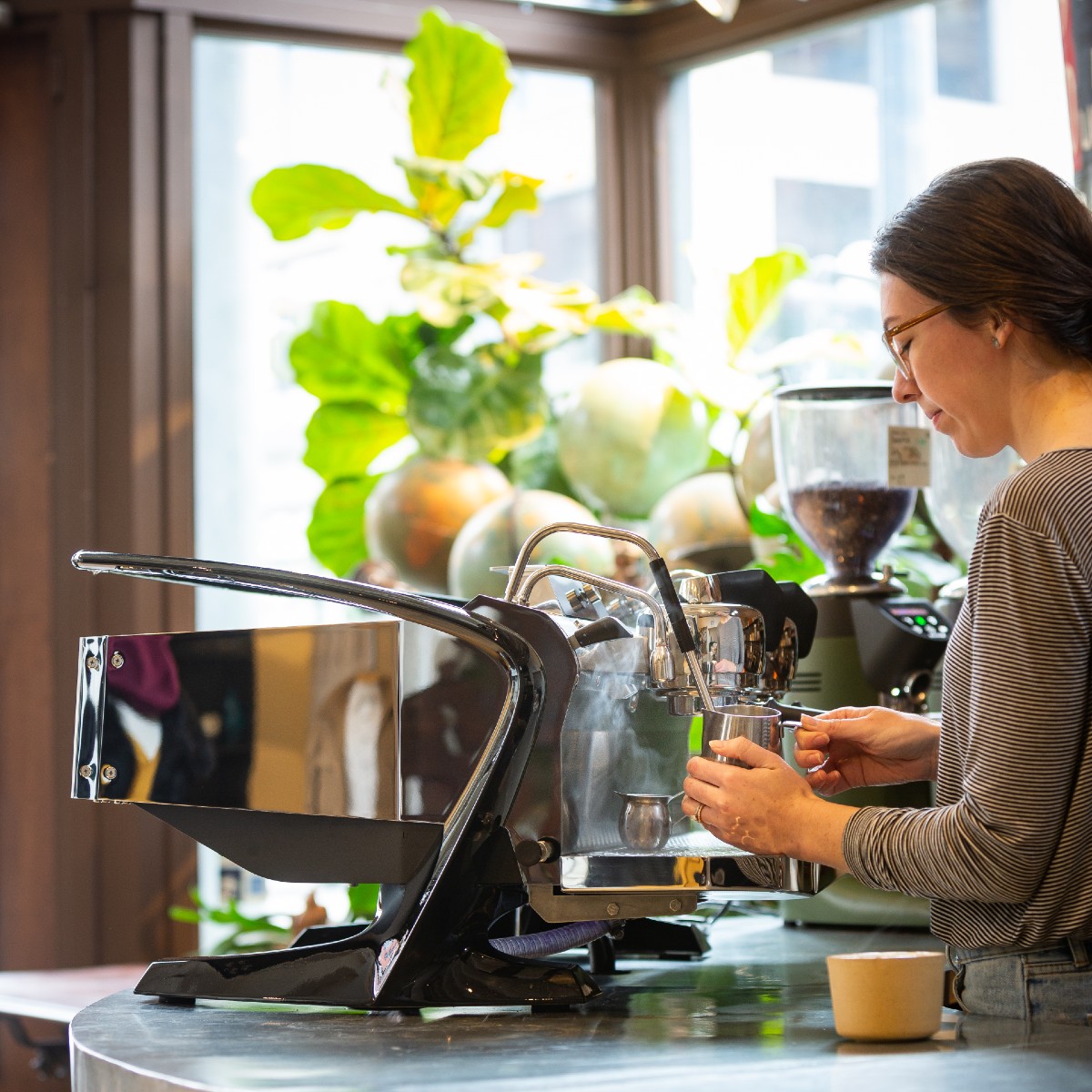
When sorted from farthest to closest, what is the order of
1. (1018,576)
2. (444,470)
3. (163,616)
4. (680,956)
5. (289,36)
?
(289,36) → (163,616) → (444,470) → (680,956) → (1018,576)

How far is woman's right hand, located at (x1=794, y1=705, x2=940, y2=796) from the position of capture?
4.20 feet

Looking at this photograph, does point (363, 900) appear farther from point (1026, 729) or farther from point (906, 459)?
point (1026, 729)

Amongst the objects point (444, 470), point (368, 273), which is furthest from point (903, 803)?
point (368, 273)

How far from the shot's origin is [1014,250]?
A: 1.06 meters

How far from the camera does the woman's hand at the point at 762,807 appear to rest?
3.59ft

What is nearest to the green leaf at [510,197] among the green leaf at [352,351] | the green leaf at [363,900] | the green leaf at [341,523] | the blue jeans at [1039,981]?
the green leaf at [352,351]

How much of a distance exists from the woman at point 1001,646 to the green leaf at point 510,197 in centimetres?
173

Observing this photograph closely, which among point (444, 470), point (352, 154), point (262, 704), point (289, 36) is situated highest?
point (289, 36)

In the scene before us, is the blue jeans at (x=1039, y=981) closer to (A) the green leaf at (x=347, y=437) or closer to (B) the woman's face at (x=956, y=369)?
(B) the woman's face at (x=956, y=369)

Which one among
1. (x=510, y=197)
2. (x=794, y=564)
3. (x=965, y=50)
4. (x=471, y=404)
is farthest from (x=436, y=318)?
(x=965, y=50)

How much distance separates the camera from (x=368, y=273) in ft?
10.3

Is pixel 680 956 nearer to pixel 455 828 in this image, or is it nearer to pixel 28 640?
pixel 455 828

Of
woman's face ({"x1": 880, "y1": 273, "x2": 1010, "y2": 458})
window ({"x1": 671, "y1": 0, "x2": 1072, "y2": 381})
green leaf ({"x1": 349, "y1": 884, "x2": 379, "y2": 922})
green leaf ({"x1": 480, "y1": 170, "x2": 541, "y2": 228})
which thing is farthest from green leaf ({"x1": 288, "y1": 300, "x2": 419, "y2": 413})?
woman's face ({"x1": 880, "y1": 273, "x2": 1010, "y2": 458})

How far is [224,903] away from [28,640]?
62cm
